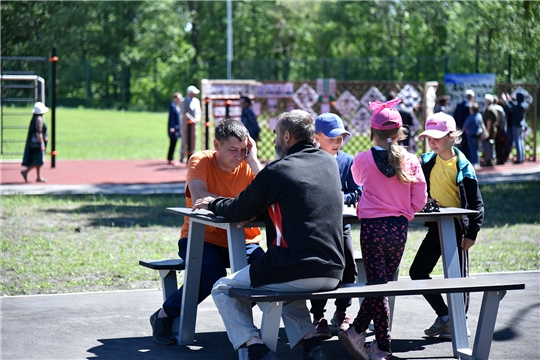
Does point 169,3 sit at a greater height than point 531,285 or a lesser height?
greater

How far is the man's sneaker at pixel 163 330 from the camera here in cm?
564

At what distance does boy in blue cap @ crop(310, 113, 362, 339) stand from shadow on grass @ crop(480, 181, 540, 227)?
20.7 ft

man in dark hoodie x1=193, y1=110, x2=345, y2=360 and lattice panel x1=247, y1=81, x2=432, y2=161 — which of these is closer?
man in dark hoodie x1=193, y1=110, x2=345, y2=360

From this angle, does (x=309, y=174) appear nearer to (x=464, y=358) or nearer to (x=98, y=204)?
(x=464, y=358)

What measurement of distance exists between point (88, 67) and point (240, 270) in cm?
4018

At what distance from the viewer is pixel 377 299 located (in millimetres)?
5059

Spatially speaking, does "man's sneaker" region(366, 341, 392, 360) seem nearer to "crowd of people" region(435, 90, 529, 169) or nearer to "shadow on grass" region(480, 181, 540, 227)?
"shadow on grass" region(480, 181, 540, 227)

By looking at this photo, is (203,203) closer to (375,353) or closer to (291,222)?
(291,222)

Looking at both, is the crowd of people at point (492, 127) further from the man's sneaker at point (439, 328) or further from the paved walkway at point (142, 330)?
the man's sneaker at point (439, 328)

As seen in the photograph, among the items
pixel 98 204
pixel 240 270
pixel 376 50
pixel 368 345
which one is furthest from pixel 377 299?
pixel 376 50

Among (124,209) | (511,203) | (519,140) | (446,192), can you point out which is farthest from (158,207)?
(519,140)

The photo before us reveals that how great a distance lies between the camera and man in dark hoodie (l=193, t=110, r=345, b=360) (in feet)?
15.0

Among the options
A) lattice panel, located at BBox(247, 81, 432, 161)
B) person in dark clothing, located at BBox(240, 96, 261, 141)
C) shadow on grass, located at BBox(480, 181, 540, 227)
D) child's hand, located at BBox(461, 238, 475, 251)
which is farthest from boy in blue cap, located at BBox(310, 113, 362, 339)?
lattice panel, located at BBox(247, 81, 432, 161)

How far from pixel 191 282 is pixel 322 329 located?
1.07m
